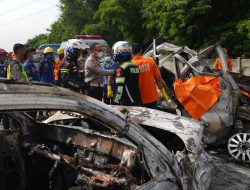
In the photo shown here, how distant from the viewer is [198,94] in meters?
6.56

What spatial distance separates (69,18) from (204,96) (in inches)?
1427

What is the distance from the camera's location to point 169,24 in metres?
21.0

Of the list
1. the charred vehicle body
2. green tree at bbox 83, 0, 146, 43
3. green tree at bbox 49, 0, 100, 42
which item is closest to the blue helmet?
the charred vehicle body

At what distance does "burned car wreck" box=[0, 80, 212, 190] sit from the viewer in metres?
2.83

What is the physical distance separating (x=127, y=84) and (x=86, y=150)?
2313 millimetres

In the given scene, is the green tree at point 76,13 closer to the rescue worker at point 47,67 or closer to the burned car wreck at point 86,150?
the rescue worker at point 47,67

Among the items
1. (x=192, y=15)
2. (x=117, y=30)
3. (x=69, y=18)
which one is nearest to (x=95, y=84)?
(x=192, y=15)

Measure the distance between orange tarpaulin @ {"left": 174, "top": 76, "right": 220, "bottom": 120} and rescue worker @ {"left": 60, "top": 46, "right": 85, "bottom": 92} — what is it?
2.20 metres

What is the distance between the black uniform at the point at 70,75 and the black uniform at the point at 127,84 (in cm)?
234

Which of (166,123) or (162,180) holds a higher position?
(166,123)

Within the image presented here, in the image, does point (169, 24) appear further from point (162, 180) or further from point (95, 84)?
point (162, 180)

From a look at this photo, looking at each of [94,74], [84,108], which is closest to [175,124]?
[84,108]

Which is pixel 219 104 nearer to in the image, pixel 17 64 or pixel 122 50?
pixel 122 50

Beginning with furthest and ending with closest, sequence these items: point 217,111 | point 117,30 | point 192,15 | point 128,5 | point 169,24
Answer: point 117,30 < point 128,5 < point 169,24 < point 192,15 < point 217,111
